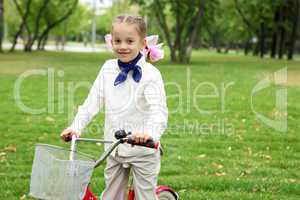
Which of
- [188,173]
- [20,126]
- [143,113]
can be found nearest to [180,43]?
[20,126]

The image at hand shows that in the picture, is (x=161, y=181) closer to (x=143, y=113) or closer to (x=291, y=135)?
(x=143, y=113)

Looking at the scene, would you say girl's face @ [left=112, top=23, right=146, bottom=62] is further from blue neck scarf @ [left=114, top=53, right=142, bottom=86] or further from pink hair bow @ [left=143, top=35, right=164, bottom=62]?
pink hair bow @ [left=143, top=35, right=164, bottom=62]

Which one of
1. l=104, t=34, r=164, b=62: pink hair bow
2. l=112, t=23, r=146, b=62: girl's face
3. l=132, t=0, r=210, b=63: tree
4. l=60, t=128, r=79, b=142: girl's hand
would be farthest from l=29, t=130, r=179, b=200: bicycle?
l=132, t=0, r=210, b=63: tree

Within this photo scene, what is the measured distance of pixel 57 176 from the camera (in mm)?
3055

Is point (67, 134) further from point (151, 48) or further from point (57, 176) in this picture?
point (151, 48)

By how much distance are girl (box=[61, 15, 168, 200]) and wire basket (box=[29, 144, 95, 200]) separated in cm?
72

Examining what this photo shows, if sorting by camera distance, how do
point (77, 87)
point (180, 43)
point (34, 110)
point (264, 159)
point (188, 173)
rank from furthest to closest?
point (180, 43) < point (77, 87) < point (34, 110) < point (264, 159) < point (188, 173)

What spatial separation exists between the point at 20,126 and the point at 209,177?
14.4 feet

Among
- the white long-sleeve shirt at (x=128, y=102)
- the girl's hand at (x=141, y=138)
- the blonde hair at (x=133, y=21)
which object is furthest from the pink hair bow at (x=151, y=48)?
the girl's hand at (x=141, y=138)

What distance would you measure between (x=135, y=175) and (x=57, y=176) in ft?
3.69

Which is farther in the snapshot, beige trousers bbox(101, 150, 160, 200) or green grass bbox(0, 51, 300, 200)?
green grass bbox(0, 51, 300, 200)

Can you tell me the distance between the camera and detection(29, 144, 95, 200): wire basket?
9.95 feet

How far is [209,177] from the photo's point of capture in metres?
6.59

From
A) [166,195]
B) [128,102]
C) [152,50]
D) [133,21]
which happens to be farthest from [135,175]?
[133,21]
